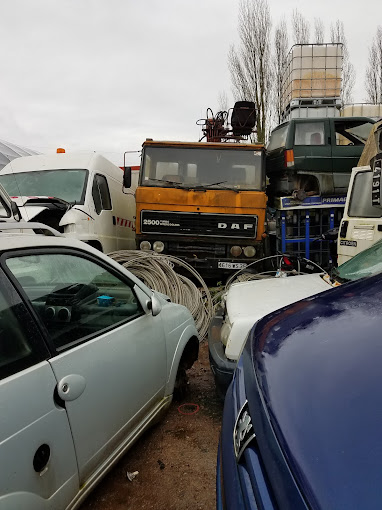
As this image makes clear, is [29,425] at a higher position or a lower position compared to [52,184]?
lower

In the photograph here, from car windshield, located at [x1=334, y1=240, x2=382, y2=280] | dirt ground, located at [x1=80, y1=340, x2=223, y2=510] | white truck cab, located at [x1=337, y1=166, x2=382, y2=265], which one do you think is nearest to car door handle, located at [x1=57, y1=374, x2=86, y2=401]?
dirt ground, located at [x1=80, y1=340, x2=223, y2=510]

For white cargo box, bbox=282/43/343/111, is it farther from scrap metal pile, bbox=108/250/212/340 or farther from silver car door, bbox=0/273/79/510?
silver car door, bbox=0/273/79/510

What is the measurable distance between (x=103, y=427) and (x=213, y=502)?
771 millimetres

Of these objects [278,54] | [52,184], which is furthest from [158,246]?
[278,54]

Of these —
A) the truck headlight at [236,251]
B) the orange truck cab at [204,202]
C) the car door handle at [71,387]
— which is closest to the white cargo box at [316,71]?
the orange truck cab at [204,202]

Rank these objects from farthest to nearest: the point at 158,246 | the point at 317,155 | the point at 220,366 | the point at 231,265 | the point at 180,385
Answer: the point at 317,155 → the point at 158,246 → the point at 231,265 → the point at 180,385 → the point at 220,366

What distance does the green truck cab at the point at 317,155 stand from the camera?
7277mm

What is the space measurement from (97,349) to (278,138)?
724 centimetres

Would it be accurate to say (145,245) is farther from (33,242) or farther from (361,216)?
(33,242)

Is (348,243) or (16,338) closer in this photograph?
(16,338)

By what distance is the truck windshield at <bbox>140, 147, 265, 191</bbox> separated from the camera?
6398mm

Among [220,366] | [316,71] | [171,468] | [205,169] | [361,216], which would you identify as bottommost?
[171,468]

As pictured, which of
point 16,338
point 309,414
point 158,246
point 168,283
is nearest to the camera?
point 309,414

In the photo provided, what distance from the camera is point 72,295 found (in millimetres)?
2150
